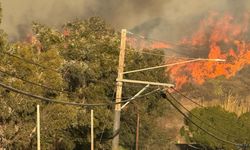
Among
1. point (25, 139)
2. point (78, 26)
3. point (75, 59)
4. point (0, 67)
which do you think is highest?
point (78, 26)

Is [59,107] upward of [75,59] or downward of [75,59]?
downward

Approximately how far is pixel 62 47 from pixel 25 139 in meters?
17.4

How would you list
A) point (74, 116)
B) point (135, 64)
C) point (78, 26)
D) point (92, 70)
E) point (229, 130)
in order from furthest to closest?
point (229, 130) < point (135, 64) < point (78, 26) < point (92, 70) < point (74, 116)

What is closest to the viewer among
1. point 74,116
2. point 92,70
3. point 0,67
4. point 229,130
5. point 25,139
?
point 0,67

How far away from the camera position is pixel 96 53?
61.1 metres

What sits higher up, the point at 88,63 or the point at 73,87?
the point at 88,63

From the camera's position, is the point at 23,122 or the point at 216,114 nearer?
the point at 23,122

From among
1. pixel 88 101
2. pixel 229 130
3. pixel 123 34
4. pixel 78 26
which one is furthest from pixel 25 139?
pixel 229 130

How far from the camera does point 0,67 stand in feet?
140

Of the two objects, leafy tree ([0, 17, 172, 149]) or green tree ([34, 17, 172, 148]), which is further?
green tree ([34, 17, 172, 148])

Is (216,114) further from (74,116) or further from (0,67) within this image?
(0,67)

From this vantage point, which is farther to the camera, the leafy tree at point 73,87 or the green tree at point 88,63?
the green tree at point 88,63

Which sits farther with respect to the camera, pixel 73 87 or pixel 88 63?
pixel 73 87

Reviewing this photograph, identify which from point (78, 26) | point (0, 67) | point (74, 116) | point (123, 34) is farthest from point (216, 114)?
point (123, 34)
